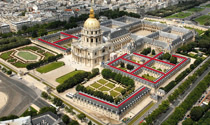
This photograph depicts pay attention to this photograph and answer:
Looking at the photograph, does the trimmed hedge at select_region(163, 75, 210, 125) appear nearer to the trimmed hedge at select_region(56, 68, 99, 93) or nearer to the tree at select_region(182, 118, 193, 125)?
the tree at select_region(182, 118, 193, 125)

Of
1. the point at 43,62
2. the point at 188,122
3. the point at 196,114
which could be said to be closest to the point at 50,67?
the point at 43,62

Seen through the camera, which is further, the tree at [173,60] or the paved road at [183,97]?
the tree at [173,60]

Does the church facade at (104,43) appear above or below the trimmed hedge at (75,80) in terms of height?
above

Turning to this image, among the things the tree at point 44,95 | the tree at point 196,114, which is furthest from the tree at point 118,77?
the tree at point 196,114

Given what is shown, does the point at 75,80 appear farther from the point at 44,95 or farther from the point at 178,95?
the point at 178,95

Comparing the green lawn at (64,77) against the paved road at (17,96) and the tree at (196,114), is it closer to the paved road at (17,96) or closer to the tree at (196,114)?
the paved road at (17,96)
